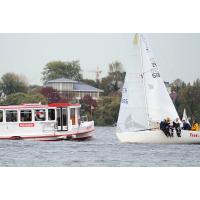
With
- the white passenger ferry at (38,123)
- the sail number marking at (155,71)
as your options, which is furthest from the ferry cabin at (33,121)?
the sail number marking at (155,71)

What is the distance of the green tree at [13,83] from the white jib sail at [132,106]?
2570mm

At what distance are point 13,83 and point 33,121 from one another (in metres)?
4.03

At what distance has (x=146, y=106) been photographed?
954 inches

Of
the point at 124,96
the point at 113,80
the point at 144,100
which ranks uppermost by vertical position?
the point at 113,80

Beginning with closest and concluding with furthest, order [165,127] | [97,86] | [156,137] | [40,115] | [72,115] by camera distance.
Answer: [97,86] < [156,137] < [165,127] < [40,115] < [72,115]

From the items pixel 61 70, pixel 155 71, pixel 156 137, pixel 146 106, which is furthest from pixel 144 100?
pixel 61 70

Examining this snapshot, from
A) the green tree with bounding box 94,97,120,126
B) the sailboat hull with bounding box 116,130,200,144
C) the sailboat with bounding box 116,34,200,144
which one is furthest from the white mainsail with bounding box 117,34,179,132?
the sailboat hull with bounding box 116,130,200,144

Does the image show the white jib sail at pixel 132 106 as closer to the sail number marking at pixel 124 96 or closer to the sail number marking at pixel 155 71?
the sail number marking at pixel 124 96

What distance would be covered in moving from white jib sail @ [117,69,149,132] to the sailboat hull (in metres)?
0.44

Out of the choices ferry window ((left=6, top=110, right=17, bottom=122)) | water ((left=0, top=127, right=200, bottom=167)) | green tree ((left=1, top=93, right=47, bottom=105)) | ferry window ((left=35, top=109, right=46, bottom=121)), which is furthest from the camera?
ferry window ((left=35, top=109, right=46, bottom=121))

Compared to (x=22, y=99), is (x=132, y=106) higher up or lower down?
lower down

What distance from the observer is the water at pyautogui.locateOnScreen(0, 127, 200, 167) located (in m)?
20.4

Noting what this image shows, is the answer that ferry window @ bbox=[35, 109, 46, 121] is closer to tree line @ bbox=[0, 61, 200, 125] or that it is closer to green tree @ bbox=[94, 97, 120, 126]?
tree line @ bbox=[0, 61, 200, 125]

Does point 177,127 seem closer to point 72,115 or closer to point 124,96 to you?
point 124,96
